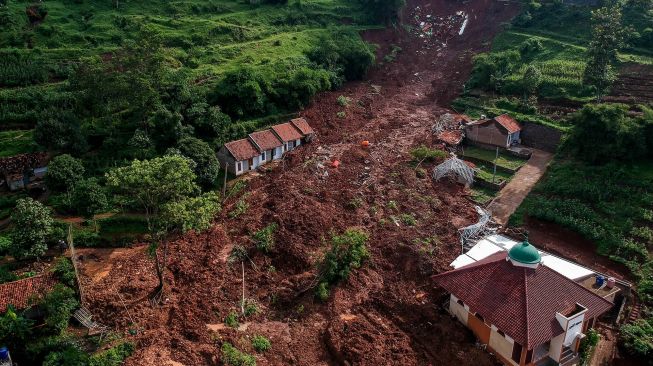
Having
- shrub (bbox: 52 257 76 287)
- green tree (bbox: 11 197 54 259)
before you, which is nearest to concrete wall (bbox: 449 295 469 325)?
shrub (bbox: 52 257 76 287)

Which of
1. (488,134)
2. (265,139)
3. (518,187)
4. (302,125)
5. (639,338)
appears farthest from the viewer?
(302,125)

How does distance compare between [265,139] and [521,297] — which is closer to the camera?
[521,297]

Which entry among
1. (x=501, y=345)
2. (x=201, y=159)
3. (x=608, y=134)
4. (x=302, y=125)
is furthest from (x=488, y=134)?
(x=201, y=159)

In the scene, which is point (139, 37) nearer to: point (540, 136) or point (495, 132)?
point (495, 132)

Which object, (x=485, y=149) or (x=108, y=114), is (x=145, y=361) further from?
(x=485, y=149)

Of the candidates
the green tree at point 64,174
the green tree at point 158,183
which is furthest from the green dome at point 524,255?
the green tree at point 64,174

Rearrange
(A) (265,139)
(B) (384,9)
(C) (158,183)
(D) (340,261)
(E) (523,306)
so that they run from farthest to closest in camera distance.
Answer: (B) (384,9), (A) (265,139), (D) (340,261), (C) (158,183), (E) (523,306)
